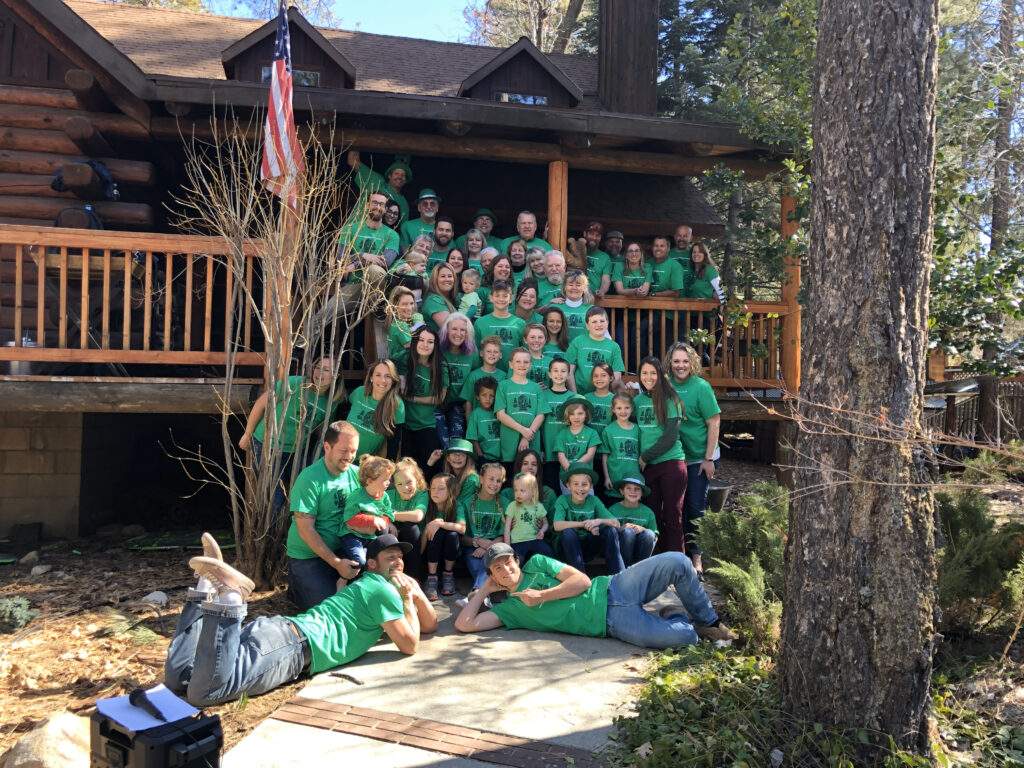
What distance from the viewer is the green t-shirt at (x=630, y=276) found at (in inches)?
382

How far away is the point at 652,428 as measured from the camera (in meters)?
7.05

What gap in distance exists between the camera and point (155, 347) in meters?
8.91

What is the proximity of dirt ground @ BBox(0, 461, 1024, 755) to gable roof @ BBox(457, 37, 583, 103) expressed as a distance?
7100mm

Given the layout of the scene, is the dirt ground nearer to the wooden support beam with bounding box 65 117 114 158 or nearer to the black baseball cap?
the black baseball cap

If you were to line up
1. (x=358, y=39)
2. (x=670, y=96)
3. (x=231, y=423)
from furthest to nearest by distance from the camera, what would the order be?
(x=670, y=96) < (x=358, y=39) < (x=231, y=423)

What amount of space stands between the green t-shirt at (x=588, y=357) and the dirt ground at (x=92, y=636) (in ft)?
10.1

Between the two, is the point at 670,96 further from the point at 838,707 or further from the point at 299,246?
the point at 838,707

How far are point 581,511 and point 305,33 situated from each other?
25.5 feet

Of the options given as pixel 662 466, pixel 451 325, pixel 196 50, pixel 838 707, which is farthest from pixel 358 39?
pixel 838 707

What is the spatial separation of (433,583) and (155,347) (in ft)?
14.7

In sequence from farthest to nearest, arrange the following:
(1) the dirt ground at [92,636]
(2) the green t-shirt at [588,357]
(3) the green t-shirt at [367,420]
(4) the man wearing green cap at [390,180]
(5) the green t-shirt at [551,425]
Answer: (4) the man wearing green cap at [390,180] → (2) the green t-shirt at [588,357] → (5) the green t-shirt at [551,425] → (3) the green t-shirt at [367,420] → (1) the dirt ground at [92,636]

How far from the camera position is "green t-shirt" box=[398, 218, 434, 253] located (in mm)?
9180

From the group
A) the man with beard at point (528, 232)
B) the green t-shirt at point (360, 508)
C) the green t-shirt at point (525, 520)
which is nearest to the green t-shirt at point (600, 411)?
the green t-shirt at point (525, 520)

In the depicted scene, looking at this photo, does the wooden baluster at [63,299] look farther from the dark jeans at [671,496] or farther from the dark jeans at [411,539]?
the dark jeans at [671,496]
